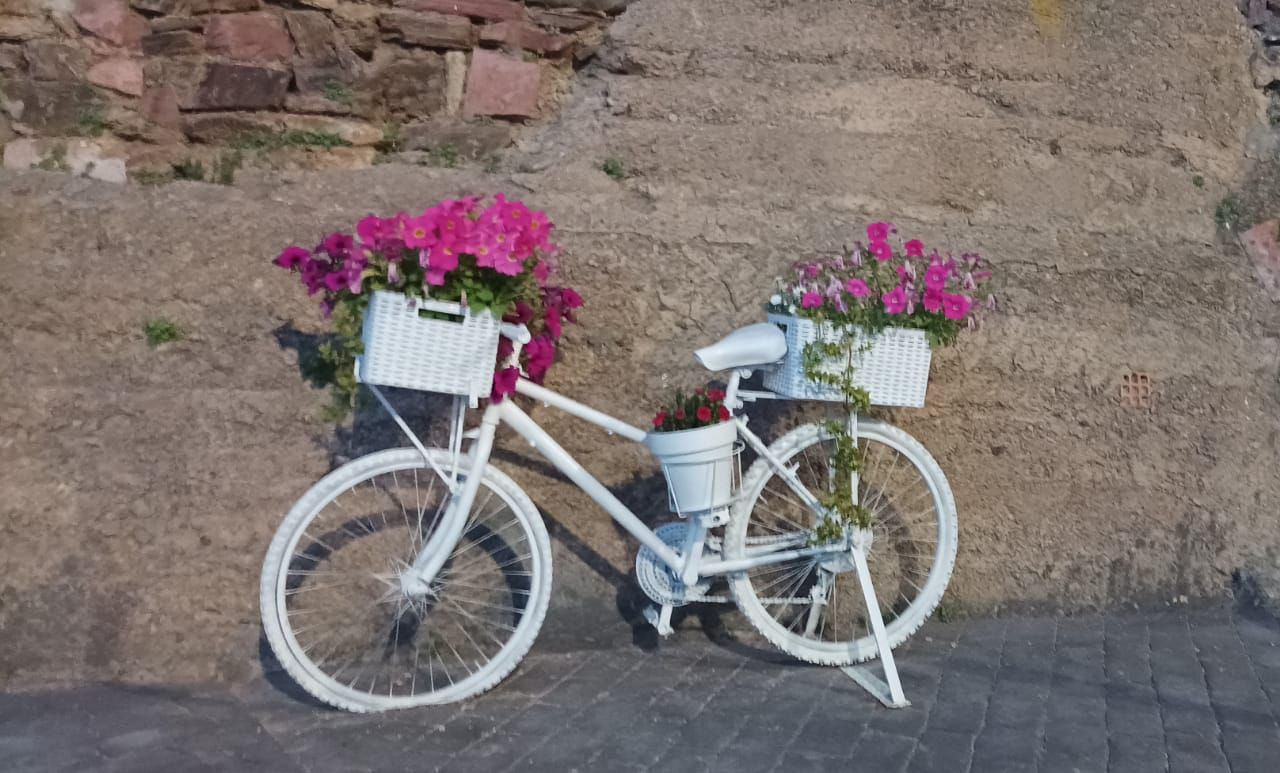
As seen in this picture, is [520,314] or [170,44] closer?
[520,314]

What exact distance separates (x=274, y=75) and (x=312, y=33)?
0.21m

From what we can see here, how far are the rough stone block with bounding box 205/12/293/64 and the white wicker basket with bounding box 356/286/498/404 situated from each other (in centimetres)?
163

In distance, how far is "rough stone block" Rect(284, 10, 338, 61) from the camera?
3.86m

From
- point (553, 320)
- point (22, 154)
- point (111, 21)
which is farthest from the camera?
point (111, 21)

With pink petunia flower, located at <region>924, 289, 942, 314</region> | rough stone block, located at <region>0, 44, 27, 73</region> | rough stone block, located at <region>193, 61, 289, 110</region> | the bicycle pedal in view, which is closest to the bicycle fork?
the bicycle pedal

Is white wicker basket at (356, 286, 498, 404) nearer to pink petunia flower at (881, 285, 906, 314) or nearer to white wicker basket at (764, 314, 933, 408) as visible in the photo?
white wicker basket at (764, 314, 933, 408)

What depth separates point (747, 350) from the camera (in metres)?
3.03

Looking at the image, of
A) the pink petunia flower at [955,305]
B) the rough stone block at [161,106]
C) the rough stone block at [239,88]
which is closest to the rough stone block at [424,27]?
the rough stone block at [239,88]

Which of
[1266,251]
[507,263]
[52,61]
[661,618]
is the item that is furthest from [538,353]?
[1266,251]

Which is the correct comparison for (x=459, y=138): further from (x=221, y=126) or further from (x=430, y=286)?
(x=430, y=286)

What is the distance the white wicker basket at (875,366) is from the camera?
3.13 m

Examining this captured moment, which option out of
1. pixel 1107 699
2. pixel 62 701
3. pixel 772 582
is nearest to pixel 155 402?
pixel 62 701

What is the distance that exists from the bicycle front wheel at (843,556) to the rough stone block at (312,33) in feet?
7.21

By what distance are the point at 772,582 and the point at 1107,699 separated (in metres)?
1.06
